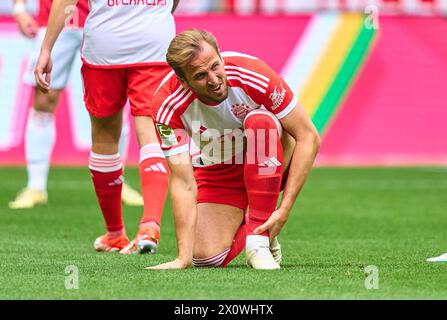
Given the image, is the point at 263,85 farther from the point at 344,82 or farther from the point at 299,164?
the point at 344,82

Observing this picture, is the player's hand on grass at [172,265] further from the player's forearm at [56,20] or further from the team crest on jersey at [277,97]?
the player's forearm at [56,20]

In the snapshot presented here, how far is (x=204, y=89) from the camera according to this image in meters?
4.56

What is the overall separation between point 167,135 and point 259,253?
62 centimetres

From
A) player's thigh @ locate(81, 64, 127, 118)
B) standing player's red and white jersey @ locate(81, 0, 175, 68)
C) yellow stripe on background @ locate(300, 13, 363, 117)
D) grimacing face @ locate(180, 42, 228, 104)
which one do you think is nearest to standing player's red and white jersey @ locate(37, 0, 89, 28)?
standing player's red and white jersey @ locate(81, 0, 175, 68)

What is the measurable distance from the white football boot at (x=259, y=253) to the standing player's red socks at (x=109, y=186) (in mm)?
1227

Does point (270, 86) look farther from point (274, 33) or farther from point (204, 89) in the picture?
point (274, 33)

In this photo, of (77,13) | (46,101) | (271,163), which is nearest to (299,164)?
(271,163)

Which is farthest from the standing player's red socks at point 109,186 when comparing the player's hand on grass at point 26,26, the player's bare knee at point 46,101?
the player's hand on grass at point 26,26

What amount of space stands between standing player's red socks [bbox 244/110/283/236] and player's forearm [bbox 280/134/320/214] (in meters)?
0.06

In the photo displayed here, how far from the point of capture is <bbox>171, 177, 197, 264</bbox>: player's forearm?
15.4 feet

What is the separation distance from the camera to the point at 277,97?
15.2 feet

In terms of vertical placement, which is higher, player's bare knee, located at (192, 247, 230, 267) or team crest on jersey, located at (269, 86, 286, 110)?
team crest on jersey, located at (269, 86, 286, 110)

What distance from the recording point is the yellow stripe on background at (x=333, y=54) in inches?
443

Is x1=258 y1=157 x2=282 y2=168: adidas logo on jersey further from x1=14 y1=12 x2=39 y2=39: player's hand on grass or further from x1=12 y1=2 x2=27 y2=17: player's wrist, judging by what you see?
x1=12 y1=2 x2=27 y2=17: player's wrist
